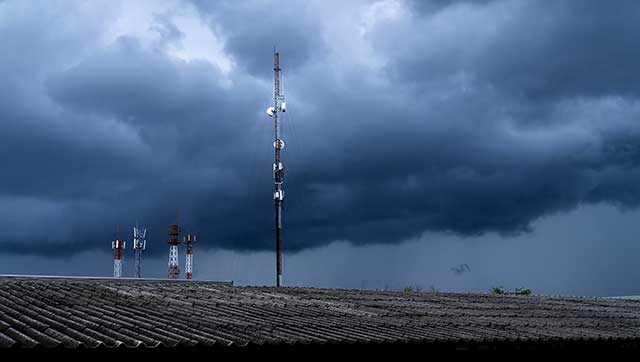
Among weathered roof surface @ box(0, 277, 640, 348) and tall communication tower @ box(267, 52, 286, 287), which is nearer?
weathered roof surface @ box(0, 277, 640, 348)

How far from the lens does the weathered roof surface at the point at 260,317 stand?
37.5 ft

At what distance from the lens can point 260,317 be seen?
49.7ft

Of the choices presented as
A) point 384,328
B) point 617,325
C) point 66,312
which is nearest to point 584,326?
point 617,325

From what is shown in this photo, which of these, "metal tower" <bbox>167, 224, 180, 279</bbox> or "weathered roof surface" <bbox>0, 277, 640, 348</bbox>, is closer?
"weathered roof surface" <bbox>0, 277, 640, 348</bbox>

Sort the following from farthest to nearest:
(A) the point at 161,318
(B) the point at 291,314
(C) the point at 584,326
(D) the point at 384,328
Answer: (C) the point at 584,326
(B) the point at 291,314
(D) the point at 384,328
(A) the point at 161,318

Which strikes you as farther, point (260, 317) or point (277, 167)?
point (277, 167)

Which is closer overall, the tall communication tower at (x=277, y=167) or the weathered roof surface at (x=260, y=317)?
the weathered roof surface at (x=260, y=317)

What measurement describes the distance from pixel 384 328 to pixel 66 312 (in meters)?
6.01

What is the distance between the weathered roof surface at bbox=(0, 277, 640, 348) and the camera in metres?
11.4

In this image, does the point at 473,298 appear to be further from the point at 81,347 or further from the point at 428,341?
the point at 81,347

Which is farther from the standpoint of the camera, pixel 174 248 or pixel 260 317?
pixel 174 248

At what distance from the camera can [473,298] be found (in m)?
25.0

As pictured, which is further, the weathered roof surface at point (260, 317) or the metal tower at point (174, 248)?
the metal tower at point (174, 248)

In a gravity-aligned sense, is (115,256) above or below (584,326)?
above
